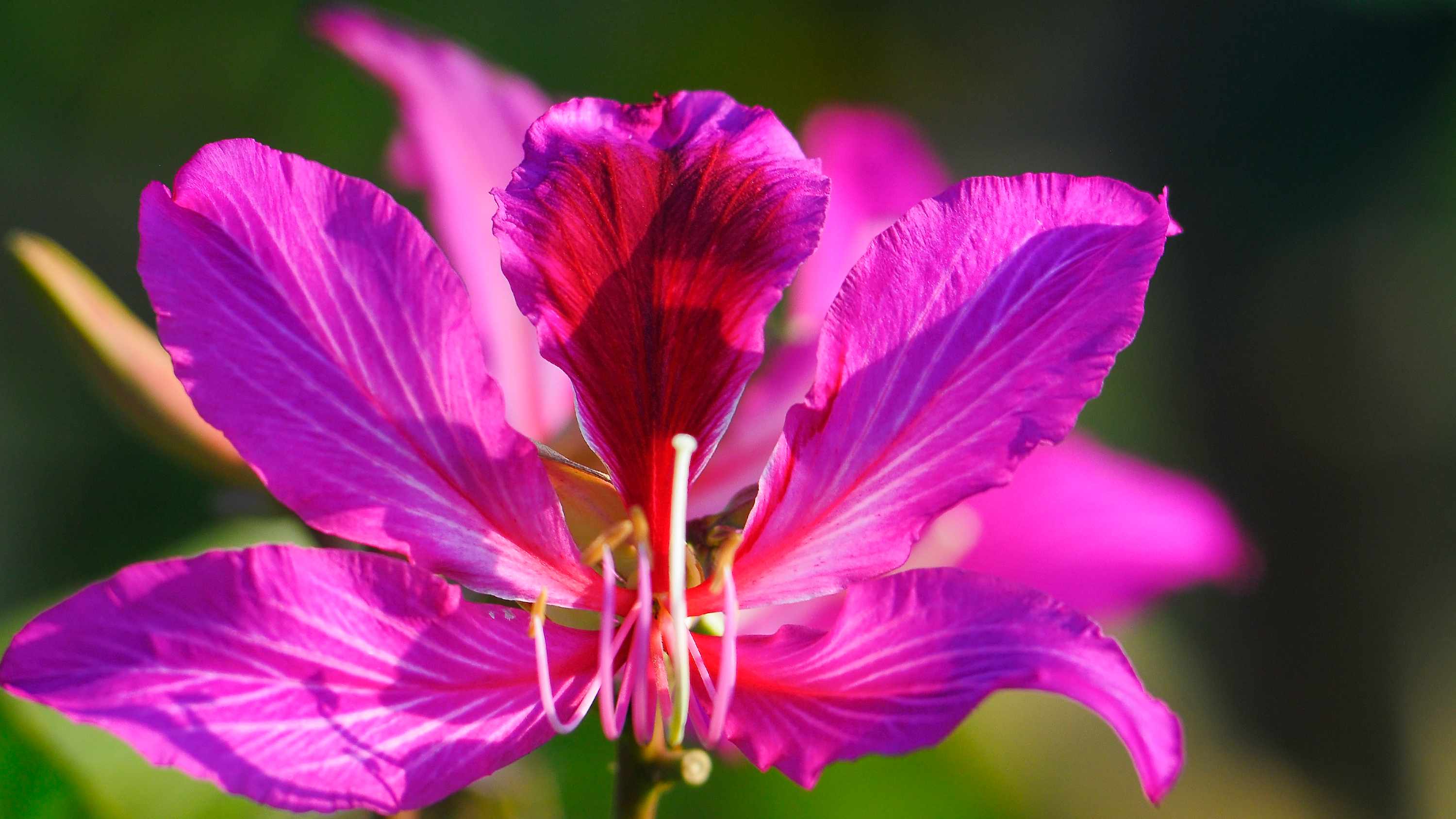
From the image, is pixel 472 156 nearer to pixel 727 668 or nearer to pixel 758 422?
pixel 758 422

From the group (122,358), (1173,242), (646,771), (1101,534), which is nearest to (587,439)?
(646,771)

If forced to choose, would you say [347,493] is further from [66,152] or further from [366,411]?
[66,152]

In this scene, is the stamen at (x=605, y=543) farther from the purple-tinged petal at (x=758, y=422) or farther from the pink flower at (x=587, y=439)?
the purple-tinged petal at (x=758, y=422)

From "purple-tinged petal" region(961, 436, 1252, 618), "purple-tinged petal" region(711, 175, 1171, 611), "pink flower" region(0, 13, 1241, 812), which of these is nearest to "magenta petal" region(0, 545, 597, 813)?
"pink flower" region(0, 13, 1241, 812)

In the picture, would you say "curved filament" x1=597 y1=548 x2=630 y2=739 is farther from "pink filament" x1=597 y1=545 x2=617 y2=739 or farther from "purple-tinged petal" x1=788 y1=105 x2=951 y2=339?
"purple-tinged petal" x1=788 y1=105 x2=951 y2=339

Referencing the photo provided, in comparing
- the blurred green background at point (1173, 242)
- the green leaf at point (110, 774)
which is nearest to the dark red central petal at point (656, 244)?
the green leaf at point (110, 774)
